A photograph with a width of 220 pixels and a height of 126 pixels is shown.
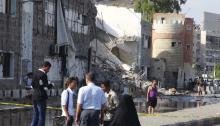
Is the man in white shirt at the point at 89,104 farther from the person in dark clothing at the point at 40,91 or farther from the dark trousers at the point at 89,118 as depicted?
the person in dark clothing at the point at 40,91

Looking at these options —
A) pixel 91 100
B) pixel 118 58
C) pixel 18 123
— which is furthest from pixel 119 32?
pixel 91 100

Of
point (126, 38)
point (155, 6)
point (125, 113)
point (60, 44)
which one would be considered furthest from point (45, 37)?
point (155, 6)

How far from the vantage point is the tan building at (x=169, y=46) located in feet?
240

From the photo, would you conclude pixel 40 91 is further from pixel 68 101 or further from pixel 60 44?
pixel 60 44

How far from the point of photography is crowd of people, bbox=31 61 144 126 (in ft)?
34.9

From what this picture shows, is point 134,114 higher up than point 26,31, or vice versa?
point 26,31

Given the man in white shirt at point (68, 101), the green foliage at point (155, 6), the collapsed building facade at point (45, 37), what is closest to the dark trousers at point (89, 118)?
the man in white shirt at point (68, 101)

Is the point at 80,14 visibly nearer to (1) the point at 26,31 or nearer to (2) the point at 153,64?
(1) the point at 26,31

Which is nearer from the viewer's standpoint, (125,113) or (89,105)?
(125,113)

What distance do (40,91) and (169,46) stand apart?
61631 millimetres

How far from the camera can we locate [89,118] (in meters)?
11.4

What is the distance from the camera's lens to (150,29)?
227ft

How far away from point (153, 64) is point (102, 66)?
14084 mm

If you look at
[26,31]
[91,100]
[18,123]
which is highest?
[26,31]
